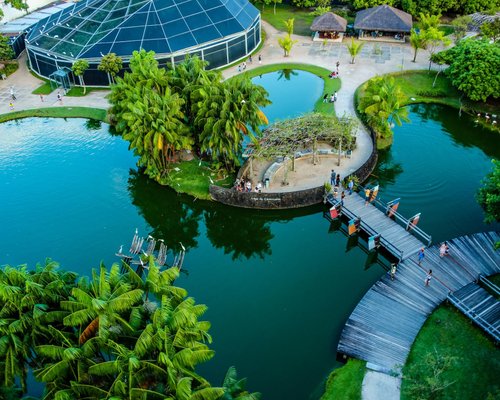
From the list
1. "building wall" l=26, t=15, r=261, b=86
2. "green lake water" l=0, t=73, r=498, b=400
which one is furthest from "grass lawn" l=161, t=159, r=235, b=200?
"building wall" l=26, t=15, r=261, b=86

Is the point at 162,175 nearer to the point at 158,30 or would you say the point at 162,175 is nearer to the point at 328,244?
the point at 328,244

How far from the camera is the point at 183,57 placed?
65438 millimetres

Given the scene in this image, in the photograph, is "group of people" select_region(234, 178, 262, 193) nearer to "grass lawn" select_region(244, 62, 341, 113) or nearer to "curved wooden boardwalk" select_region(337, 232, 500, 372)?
"curved wooden boardwalk" select_region(337, 232, 500, 372)

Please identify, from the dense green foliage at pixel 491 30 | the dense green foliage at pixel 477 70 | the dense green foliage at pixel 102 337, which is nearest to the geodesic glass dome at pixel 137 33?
the dense green foliage at pixel 477 70

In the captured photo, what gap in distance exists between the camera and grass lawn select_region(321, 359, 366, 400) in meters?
28.1

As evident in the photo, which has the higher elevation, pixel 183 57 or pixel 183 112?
pixel 183 57

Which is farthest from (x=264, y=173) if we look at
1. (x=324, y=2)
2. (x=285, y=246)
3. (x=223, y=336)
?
(x=324, y=2)

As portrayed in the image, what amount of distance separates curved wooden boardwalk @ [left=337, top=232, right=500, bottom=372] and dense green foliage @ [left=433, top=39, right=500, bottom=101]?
24.5 m

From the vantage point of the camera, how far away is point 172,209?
46156mm

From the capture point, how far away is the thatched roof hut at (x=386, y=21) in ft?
248

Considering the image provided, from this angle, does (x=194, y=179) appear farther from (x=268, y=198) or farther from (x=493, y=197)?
(x=493, y=197)

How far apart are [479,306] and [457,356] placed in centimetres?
523

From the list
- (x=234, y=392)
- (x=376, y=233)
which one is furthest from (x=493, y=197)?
(x=234, y=392)

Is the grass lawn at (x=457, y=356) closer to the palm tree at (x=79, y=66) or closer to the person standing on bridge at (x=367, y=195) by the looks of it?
the person standing on bridge at (x=367, y=195)
